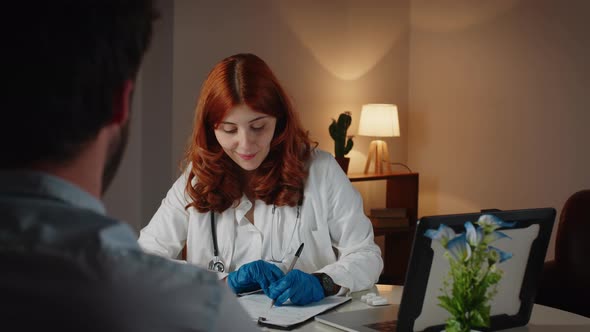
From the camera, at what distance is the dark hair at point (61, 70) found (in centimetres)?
65

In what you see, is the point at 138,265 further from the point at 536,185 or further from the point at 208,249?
the point at 536,185

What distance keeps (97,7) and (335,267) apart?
1703mm

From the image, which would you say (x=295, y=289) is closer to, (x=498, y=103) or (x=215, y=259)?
(x=215, y=259)

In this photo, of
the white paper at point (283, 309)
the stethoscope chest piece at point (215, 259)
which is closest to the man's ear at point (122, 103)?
the white paper at point (283, 309)

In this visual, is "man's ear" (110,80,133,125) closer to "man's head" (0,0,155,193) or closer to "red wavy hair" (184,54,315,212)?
"man's head" (0,0,155,193)

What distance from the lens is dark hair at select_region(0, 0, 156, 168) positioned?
646 mm

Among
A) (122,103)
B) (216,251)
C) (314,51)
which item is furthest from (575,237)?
(122,103)

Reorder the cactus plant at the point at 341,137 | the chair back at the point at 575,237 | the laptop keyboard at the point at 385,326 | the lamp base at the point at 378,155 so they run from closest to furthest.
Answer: the laptop keyboard at the point at 385,326 < the chair back at the point at 575,237 < the cactus plant at the point at 341,137 < the lamp base at the point at 378,155

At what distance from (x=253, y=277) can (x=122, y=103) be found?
4.90 ft

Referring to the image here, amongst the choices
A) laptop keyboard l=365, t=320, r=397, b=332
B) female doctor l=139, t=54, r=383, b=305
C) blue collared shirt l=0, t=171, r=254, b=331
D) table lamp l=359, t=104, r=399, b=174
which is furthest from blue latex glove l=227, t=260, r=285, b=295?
table lamp l=359, t=104, r=399, b=174

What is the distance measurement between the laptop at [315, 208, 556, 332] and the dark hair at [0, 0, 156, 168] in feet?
3.52

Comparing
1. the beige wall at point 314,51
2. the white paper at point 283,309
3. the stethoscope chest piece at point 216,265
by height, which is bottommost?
the white paper at point 283,309

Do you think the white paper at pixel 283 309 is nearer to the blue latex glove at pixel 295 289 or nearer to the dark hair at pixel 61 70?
the blue latex glove at pixel 295 289

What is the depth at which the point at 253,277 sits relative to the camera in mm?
2172
